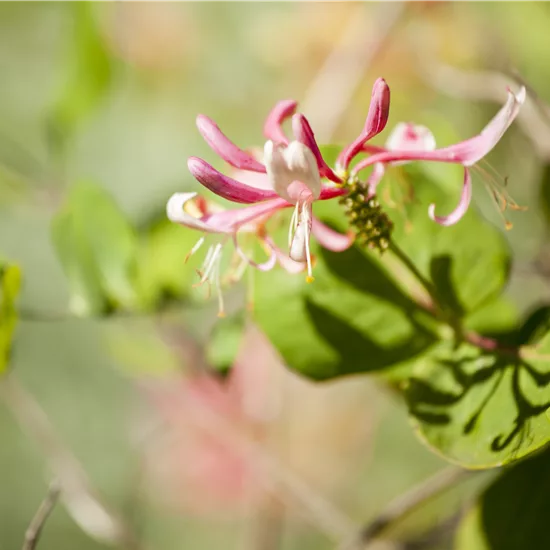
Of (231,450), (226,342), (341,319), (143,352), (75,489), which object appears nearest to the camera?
(341,319)

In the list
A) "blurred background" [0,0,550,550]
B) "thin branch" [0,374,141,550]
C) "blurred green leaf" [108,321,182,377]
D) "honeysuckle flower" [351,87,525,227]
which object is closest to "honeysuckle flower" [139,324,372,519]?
"blurred background" [0,0,550,550]

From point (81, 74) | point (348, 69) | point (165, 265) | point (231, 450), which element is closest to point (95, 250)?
point (165, 265)

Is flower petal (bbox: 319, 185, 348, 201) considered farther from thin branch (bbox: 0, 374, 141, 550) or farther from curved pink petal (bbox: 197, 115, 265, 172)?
thin branch (bbox: 0, 374, 141, 550)

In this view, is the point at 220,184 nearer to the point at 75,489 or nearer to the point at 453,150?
the point at 453,150

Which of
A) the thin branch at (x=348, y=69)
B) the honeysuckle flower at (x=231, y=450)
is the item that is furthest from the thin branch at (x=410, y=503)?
the honeysuckle flower at (x=231, y=450)

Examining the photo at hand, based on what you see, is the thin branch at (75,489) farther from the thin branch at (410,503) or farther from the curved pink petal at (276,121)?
the curved pink petal at (276,121)

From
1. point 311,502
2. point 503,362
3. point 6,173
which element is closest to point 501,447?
point 503,362
